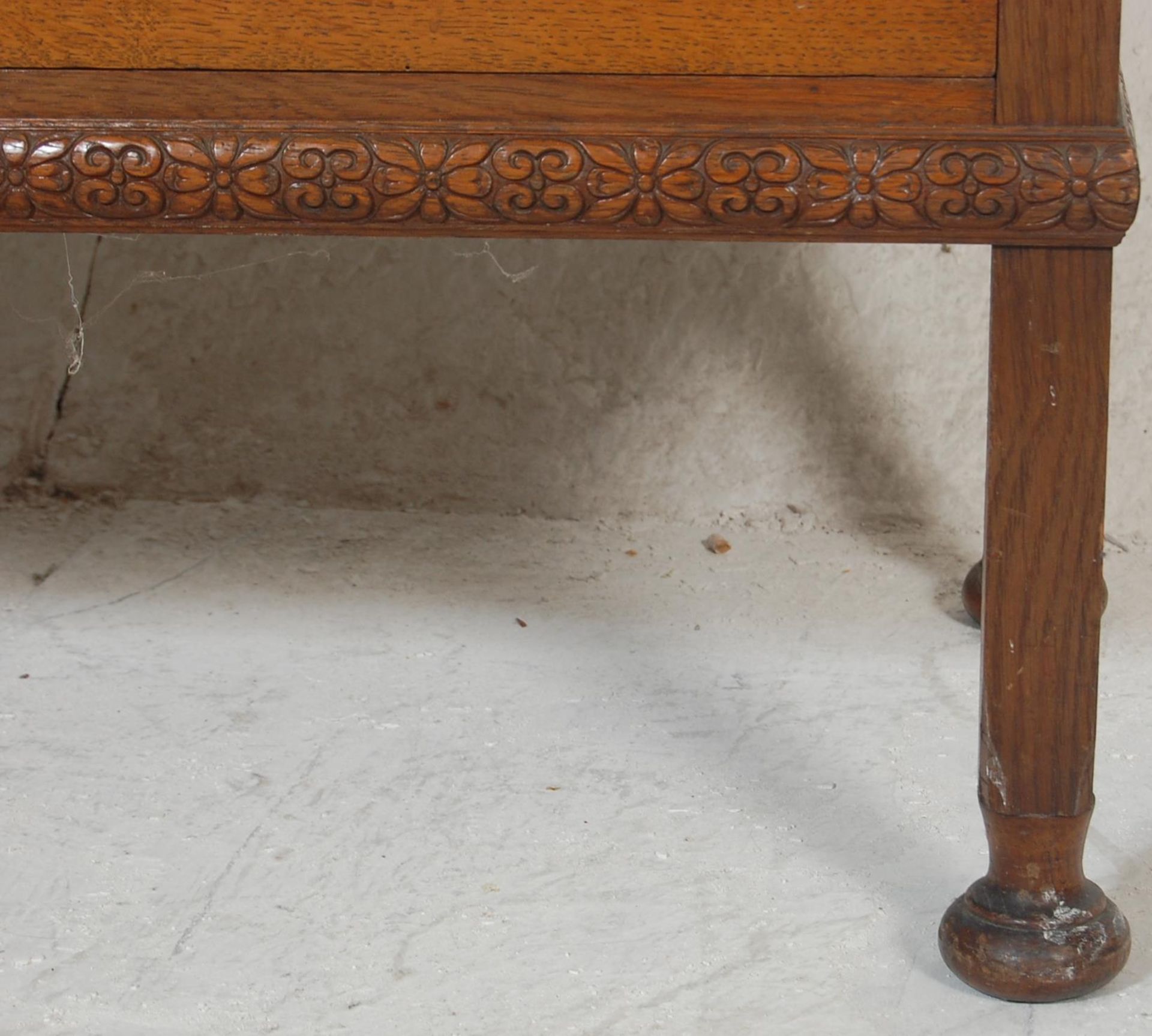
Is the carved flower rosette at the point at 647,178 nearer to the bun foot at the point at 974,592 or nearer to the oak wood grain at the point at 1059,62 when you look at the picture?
the oak wood grain at the point at 1059,62

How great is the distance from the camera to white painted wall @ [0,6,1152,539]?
1.85 metres

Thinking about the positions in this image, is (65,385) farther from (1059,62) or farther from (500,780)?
(1059,62)

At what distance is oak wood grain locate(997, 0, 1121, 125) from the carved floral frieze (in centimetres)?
2

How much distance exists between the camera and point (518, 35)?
799 millimetres

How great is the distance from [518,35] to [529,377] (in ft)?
3.60

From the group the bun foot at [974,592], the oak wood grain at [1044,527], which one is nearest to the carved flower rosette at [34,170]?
the oak wood grain at [1044,527]

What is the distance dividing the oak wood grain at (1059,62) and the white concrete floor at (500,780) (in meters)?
0.49

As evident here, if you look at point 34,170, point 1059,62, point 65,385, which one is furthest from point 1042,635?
point 65,385

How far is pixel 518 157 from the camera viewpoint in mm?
813

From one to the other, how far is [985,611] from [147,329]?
1.29 metres

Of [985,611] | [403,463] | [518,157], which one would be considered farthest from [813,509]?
[518,157]

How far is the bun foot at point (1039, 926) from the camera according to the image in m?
0.89

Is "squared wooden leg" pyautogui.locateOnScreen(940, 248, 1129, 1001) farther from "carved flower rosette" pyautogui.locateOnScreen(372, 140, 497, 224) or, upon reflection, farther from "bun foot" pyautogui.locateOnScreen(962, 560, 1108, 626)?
"bun foot" pyautogui.locateOnScreen(962, 560, 1108, 626)

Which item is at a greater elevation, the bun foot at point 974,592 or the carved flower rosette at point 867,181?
the carved flower rosette at point 867,181
